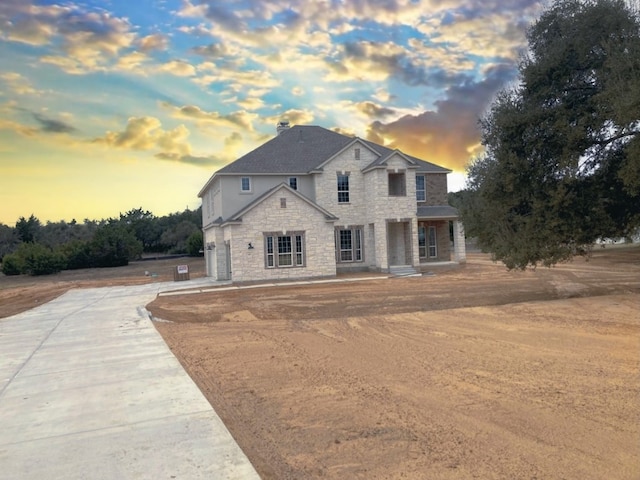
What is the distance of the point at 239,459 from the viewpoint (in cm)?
471

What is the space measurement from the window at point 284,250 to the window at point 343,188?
14.6 ft

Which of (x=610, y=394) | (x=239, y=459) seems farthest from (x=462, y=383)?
(x=239, y=459)

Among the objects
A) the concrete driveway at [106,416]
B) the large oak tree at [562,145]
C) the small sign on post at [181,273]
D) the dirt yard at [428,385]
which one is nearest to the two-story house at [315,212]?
the small sign on post at [181,273]

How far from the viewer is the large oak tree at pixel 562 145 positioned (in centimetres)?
1532

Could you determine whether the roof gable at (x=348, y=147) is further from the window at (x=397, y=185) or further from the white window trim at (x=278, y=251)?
the white window trim at (x=278, y=251)

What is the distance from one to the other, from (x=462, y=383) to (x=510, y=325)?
217 inches

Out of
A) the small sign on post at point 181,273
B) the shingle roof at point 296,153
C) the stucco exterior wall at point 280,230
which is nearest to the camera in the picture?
the stucco exterior wall at point 280,230

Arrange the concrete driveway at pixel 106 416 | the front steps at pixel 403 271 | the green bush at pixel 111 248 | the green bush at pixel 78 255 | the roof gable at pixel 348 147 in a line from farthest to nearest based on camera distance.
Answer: the green bush at pixel 111 248 → the green bush at pixel 78 255 → the roof gable at pixel 348 147 → the front steps at pixel 403 271 → the concrete driveway at pixel 106 416

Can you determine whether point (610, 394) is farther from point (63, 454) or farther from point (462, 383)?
point (63, 454)

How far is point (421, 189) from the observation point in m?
34.2

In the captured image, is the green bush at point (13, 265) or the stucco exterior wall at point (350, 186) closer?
the stucco exterior wall at point (350, 186)

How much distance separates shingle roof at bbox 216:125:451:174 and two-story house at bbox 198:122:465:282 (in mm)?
66

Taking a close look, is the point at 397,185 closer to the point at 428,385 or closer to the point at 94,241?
the point at 428,385

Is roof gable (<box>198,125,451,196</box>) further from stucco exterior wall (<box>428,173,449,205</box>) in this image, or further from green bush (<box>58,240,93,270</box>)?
green bush (<box>58,240,93,270</box>)
